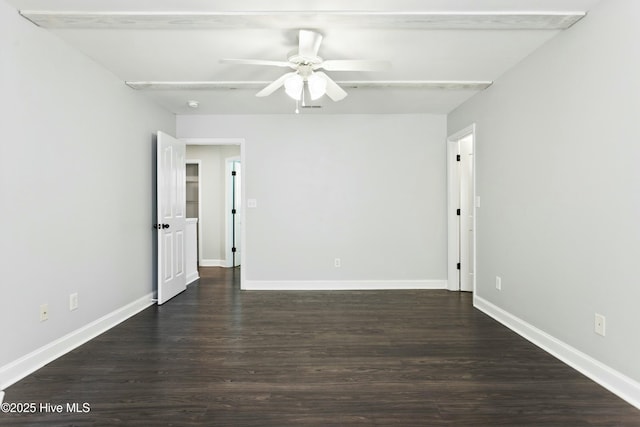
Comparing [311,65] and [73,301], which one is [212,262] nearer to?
[73,301]

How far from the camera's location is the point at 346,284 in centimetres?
466

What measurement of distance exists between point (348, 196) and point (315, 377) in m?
2.84

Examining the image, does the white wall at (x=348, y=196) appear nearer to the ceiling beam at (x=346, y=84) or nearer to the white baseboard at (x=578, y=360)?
the ceiling beam at (x=346, y=84)

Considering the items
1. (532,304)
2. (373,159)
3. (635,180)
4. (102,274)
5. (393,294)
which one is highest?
(373,159)

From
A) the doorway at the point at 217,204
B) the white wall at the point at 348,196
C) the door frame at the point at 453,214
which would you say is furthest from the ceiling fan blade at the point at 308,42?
the doorway at the point at 217,204

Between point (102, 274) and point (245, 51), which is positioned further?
point (102, 274)

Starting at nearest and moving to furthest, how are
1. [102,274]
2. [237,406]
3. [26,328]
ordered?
1. [237,406]
2. [26,328]
3. [102,274]

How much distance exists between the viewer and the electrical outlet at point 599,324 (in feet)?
7.01

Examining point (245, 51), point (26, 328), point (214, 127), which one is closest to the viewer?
point (26, 328)

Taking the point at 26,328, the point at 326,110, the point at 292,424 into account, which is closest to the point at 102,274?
the point at 26,328

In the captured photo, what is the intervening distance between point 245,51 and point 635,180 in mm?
2820

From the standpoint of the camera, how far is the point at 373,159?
4.68 m

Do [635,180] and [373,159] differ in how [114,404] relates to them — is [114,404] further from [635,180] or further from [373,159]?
[373,159]

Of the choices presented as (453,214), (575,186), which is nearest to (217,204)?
(453,214)
